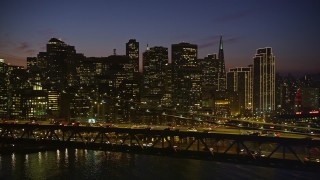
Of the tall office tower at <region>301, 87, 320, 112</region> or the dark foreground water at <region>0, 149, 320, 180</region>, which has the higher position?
the tall office tower at <region>301, 87, 320, 112</region>

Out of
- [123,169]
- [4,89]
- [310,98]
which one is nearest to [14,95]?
[4,89]

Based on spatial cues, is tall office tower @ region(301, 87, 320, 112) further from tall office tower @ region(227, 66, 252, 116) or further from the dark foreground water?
the dark foreground water

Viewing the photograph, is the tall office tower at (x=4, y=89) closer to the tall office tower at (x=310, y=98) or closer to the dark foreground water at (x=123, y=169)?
the dark foreground water at (x=123, y=169)

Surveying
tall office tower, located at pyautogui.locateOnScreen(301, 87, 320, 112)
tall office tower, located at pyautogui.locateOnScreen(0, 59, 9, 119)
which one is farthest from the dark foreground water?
tall office tower, located at pyautogui.locateOnScreen(301, 87, 320, 112)

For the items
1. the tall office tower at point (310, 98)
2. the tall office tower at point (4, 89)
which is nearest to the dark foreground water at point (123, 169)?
the tall office tower at point (4, 89)

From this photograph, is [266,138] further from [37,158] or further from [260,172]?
[37,158]

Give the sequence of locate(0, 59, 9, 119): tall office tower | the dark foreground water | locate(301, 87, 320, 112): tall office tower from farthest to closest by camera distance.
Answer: locate(301, 87, 320, 112): tall office tower
locate(0, 59, 9, 119): tall office tower
the dark foreground water
